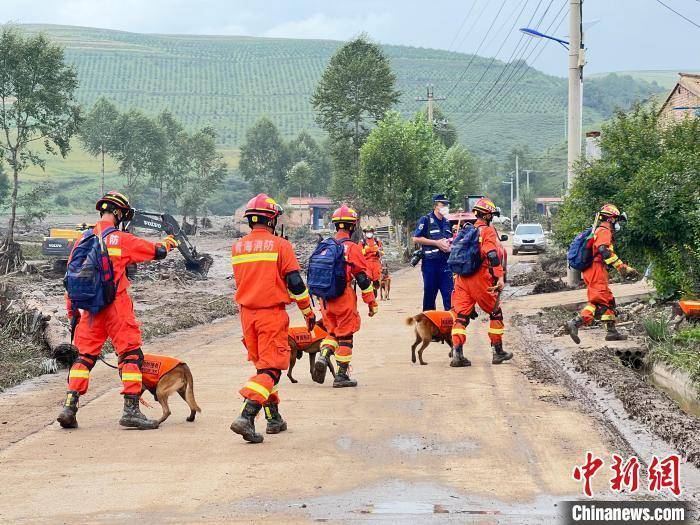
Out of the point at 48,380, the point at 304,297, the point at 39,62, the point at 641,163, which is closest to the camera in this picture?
the point at 304,297

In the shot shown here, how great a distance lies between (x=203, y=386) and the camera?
11.8m

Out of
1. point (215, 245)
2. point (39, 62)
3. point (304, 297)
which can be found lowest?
point (215, 245)

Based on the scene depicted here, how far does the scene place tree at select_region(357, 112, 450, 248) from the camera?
50312 millimetres

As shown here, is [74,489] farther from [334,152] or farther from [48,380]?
[334,152]

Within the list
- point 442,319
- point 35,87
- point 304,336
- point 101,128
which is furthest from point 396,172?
point 101,128

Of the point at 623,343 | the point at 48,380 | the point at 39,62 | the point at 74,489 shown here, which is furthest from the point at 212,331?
the point at 39,62

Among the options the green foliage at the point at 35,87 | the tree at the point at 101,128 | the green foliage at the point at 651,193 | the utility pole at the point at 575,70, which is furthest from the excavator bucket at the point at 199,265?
the tree at the point at 101,128

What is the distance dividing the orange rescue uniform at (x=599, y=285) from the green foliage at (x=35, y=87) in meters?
35.2

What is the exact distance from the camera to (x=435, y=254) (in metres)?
15.1

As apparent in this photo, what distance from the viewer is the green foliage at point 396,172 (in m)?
50.3

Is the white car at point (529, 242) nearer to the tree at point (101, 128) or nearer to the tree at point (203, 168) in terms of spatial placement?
the tree at point (101, 128)

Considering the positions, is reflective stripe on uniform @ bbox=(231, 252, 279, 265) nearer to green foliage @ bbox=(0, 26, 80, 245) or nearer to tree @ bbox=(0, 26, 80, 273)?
tree @ bbox=(0, 26, 80, 273)

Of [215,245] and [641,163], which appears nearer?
[641,163]

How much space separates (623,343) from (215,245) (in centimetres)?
5300
